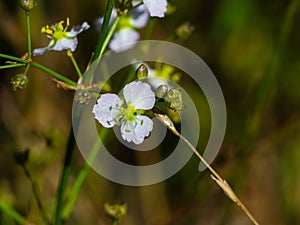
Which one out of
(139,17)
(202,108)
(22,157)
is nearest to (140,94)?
(22,157)

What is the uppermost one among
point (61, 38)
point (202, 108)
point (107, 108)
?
point (61, 38)

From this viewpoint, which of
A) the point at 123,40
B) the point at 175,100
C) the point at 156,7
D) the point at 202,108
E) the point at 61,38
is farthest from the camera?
the point at 202,108

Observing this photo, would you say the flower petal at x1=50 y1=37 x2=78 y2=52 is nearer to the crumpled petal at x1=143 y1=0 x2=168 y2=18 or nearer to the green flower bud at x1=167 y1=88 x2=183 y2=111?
the crumpled petal at x1=143 y1=0 x2=168 y2=18

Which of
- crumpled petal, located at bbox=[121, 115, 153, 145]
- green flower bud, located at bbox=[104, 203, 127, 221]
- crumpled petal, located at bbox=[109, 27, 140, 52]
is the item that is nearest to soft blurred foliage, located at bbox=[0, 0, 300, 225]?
crumpled petal, located at bbox=[109, 27, 140, 52]

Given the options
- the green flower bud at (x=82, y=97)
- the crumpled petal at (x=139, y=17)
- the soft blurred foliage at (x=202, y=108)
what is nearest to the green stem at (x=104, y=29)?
the green flower bud at (x=82, y=97)

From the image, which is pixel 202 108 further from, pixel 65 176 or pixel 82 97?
pixel 82 97

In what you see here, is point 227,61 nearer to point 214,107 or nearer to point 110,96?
point 214,107

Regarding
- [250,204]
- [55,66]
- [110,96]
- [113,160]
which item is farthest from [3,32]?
[110,96]
